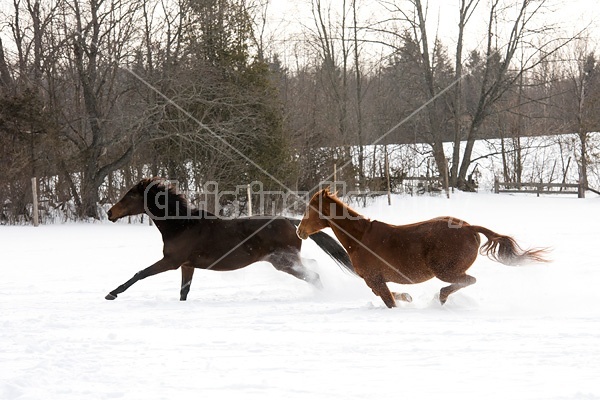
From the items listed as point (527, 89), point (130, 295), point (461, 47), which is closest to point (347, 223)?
point (130, 295)

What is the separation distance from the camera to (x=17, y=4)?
75.4 ft

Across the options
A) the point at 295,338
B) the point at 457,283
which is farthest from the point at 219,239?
the point at 295,338

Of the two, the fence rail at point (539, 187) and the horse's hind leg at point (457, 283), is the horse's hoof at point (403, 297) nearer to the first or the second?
the horse's hind leg at point (457, 283)

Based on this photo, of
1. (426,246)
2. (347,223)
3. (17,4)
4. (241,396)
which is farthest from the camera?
(17,4)

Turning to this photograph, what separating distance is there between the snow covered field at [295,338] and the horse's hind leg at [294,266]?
0.48 feet


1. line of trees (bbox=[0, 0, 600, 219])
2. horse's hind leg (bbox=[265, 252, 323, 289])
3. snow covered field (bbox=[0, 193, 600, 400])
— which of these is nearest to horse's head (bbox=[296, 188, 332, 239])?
snow covered field (bbox=[0, 193, 600, 400])

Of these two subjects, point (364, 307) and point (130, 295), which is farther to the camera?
point (130, 295)

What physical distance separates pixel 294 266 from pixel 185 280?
134 cm

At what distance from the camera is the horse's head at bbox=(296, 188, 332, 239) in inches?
275

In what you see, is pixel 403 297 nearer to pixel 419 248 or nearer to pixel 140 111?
pixel 419 248

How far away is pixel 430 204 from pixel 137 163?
11.8m

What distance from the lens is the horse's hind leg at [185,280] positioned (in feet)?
24.8

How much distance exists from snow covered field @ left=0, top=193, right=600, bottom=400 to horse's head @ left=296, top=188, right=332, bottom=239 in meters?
0.80

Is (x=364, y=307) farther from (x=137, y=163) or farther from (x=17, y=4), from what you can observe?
(x=17, y=4)
